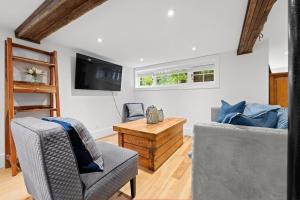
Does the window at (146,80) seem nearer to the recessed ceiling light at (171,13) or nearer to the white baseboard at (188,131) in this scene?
the white baseboard at (188,131)

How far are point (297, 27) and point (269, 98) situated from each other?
349cm

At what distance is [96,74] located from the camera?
345 cm

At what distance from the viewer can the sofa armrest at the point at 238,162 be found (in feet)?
2.88

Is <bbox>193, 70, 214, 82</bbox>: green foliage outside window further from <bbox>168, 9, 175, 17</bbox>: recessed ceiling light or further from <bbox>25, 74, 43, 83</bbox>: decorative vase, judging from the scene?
<bbox>25, 74, 43, 83</bbox>: decorative vase

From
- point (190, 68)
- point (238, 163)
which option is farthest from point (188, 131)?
point (238, 163)

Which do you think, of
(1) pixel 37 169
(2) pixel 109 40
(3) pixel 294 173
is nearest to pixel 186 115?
(2) pixel 109 40

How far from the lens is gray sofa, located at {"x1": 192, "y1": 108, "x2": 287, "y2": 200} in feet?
2.88

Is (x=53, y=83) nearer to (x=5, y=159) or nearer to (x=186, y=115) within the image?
(x=5, y=159)

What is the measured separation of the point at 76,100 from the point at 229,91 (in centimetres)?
331

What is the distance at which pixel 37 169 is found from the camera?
2.86ft

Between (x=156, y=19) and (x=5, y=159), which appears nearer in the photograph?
(x=156, y=19)

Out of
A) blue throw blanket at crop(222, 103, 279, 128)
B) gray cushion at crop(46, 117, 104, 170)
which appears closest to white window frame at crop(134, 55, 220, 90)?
blue throw blanket at crop(222, 103, 279, 128)

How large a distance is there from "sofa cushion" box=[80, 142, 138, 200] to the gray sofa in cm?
55

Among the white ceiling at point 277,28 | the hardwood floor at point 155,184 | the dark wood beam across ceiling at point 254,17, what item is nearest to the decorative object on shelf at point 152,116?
the hardwood floor at point 155,184
